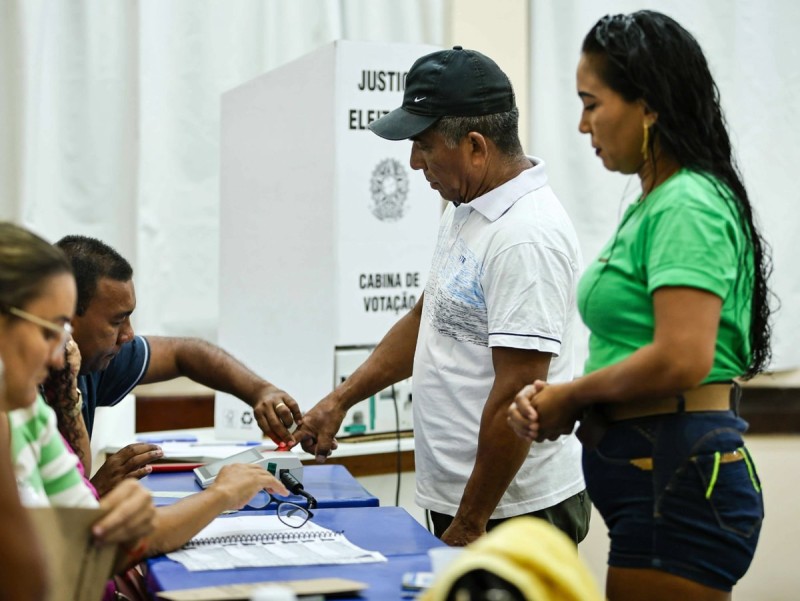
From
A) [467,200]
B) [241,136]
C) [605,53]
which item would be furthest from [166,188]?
[605,53]

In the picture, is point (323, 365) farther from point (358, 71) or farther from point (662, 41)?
point (662, 41)

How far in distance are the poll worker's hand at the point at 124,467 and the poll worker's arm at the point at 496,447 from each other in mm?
674

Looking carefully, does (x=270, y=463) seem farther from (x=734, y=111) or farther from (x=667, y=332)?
(x=734, y=111)

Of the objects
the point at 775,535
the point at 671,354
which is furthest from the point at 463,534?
the point at 775,535

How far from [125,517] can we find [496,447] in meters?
0.82

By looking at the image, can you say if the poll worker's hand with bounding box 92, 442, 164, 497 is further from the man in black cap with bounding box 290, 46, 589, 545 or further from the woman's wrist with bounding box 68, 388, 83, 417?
the man in black cap with bounding box 290, 46, 589, 545

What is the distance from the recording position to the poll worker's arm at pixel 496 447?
6.31 ft

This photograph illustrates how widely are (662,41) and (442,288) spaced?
799 mm

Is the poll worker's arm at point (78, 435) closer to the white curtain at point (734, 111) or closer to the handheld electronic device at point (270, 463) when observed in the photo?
the handheld electronic device at point (270, 463)

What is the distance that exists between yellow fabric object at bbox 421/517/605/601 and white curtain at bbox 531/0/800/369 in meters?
2.93

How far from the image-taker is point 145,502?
1.36 m

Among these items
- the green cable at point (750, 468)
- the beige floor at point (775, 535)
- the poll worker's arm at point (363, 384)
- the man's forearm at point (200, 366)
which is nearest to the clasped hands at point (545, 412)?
the green cable at point (750, 468)

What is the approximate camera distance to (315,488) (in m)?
2.24

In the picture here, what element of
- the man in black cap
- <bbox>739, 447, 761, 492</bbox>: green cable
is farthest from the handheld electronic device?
<bbox>739, 447, 761, 492</bbox>: green cable
